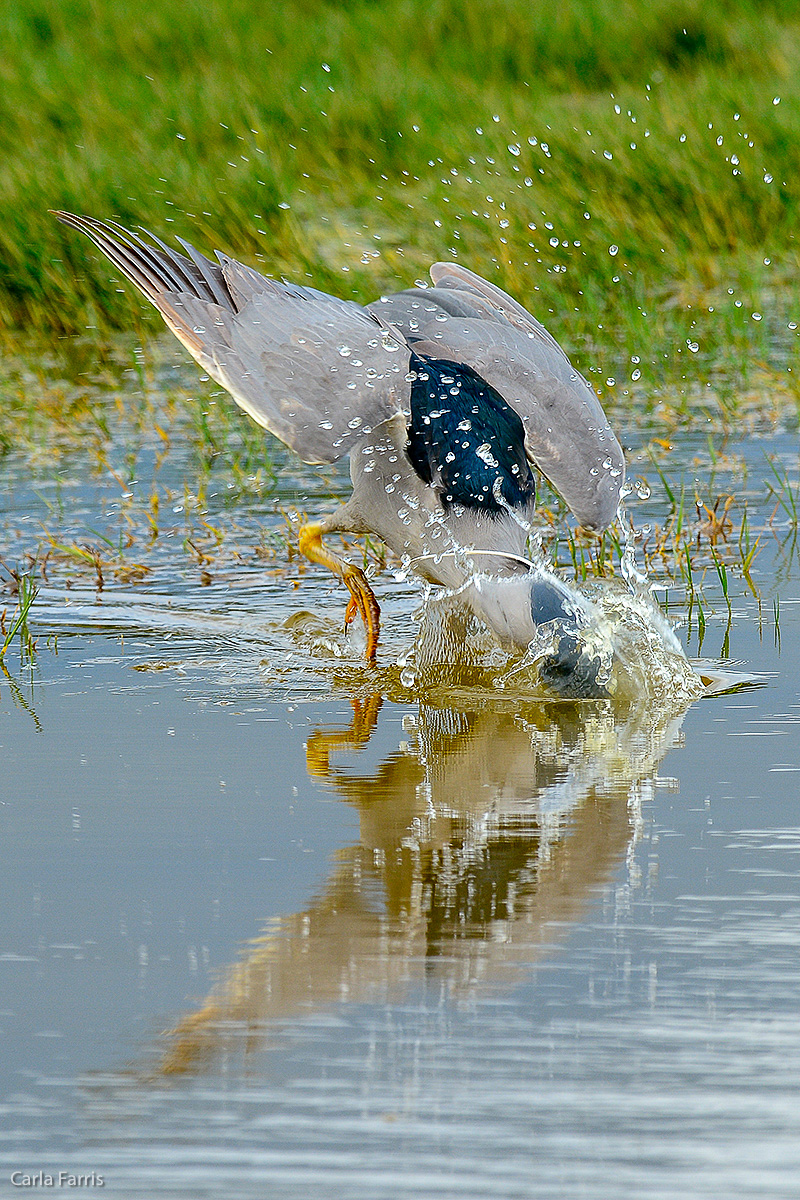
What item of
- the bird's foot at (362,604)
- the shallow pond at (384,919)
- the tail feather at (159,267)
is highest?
the tail feather at (159,267)

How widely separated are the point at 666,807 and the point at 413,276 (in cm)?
494

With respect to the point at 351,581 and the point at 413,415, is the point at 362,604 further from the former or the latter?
the point at 413,415

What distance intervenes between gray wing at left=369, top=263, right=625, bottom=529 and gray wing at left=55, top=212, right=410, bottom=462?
214 millimetres

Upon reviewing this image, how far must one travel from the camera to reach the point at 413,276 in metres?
7.71

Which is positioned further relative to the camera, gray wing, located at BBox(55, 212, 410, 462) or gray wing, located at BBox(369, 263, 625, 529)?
gray wing, located at BBox(369, 263, 625, 529)

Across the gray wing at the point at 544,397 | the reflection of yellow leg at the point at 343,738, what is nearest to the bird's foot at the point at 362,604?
the reflection of yellow leg at the point at 343,738

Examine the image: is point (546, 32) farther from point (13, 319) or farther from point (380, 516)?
point (380, 516)

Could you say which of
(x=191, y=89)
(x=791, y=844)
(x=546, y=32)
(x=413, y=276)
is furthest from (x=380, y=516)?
(x=546, y=32)

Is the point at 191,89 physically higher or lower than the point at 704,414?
higher

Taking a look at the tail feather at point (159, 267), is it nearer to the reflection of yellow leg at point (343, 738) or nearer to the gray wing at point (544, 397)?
the gray wing at point (544, 397)

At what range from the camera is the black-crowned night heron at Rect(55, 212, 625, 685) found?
4.33 meters

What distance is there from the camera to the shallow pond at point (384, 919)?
2.01 meters

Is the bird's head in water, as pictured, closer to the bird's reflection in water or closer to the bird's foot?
the bird's reflection in water

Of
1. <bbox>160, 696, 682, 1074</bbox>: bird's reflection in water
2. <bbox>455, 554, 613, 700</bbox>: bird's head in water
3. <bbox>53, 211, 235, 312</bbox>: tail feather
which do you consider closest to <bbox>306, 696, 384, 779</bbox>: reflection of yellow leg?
<bbox>160, 696, 682, 1074</bbox>: bird's reflection in water
